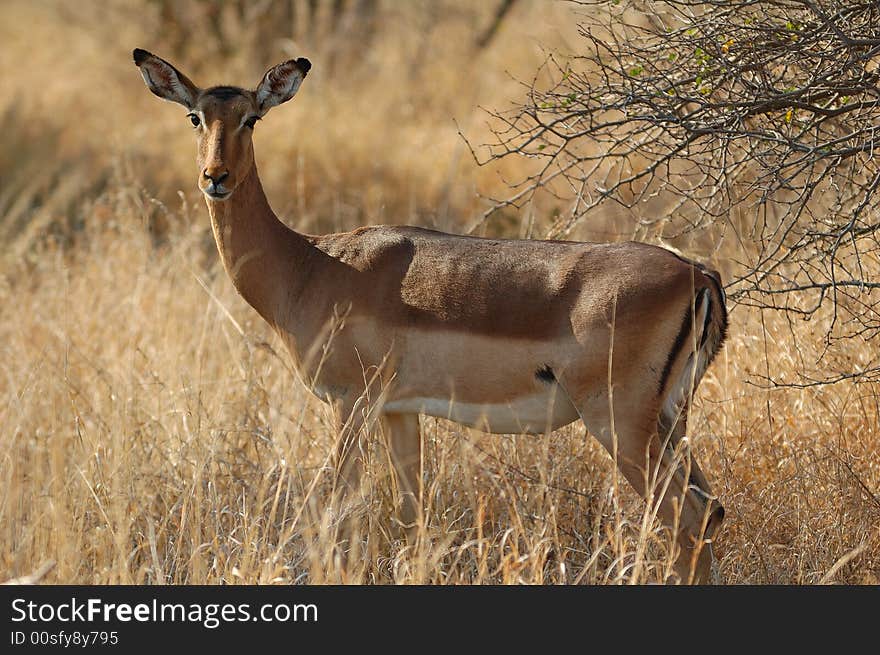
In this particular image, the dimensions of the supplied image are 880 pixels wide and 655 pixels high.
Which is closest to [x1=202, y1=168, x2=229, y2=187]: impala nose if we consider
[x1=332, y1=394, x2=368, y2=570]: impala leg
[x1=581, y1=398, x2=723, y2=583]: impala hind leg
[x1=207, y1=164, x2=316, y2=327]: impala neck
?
[x1=207, y1=164, x2=316, y2=327]: impala neck

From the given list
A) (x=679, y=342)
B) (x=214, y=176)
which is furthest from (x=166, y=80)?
(x=679, y=342)

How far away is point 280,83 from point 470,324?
4.58 ft

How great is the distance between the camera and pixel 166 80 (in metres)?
5.18

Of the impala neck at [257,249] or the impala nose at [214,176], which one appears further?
the impala neck at [257,249]

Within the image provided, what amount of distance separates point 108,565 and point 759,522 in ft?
8.65

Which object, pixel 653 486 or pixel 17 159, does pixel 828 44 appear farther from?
pixel 17 159

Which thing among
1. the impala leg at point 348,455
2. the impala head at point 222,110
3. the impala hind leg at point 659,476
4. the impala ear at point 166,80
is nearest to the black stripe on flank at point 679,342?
the impala hind leg at point 659,476

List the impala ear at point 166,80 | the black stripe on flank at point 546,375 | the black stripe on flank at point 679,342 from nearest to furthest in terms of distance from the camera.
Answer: the black stripe on flank at point 679,342 → the black stripe on flank at point 546,375 → the impala ear at point 166,80

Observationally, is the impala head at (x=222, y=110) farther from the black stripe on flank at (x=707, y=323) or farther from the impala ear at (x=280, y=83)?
the black stripe on flank at (x=707, y=323)

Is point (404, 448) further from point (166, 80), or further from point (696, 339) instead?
point (166, 80)

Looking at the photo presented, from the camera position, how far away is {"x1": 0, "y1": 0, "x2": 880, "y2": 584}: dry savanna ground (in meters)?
4.63

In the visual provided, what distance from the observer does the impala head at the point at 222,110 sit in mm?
4852

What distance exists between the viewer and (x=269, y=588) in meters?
4.02

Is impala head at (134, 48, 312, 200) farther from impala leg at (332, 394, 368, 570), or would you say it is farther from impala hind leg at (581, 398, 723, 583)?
impala hind leg at (581, 398, 723, 583)
